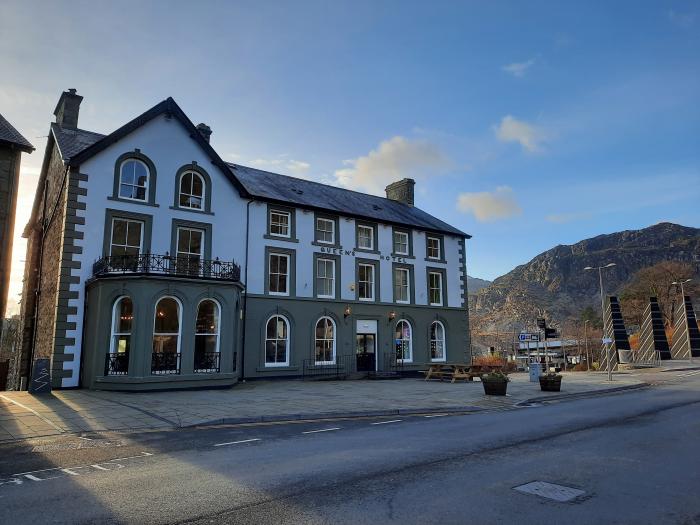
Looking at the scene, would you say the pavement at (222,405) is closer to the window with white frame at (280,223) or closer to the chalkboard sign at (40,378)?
the chalkboard sign at (40,378)

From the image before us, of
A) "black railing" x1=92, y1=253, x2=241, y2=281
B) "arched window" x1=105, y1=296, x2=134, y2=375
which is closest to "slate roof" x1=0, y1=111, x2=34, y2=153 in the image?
"black railing" x1=92, y1=253, x2=241, y2=281

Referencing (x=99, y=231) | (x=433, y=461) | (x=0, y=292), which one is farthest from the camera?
(x=99, y=231)

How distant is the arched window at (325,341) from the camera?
27.1 meters

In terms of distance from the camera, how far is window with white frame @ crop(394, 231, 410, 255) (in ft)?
103

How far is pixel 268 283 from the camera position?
84.3 feet

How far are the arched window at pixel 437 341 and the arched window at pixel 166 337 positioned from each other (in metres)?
17.3

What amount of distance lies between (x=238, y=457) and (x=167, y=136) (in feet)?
61.4

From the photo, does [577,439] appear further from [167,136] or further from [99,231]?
[167,136]

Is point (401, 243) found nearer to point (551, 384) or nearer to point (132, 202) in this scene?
point (551, 384)

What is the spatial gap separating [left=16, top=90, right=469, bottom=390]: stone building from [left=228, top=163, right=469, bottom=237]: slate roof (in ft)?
0.54

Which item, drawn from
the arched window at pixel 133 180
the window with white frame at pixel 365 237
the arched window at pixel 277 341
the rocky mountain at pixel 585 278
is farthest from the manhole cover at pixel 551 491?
the rocky mountain at pixel 585 278

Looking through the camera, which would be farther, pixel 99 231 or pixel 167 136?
pixel 167 136

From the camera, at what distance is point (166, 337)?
19688 millimetres

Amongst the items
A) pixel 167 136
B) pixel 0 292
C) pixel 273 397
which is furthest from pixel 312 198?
pixel 0 292
